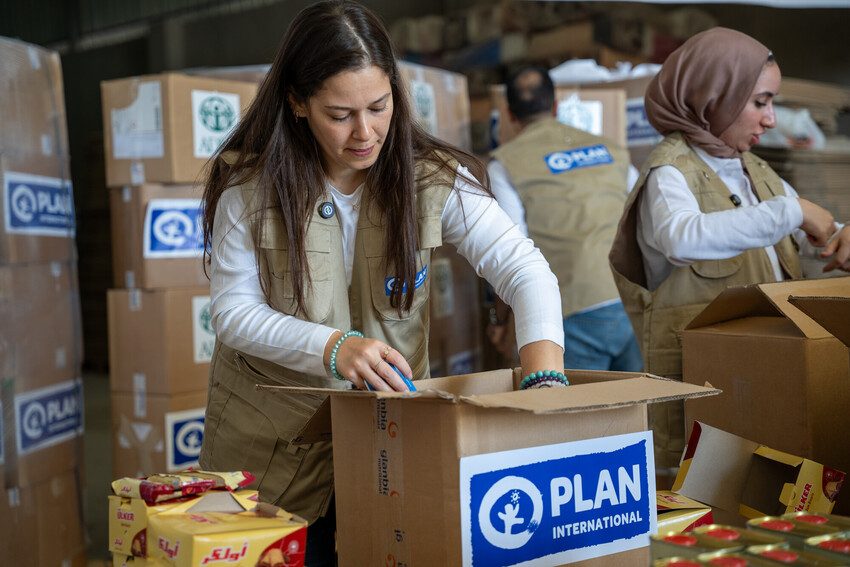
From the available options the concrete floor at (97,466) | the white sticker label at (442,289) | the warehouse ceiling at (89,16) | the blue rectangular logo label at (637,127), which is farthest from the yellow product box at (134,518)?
the warehouse ceiling at (89,16)

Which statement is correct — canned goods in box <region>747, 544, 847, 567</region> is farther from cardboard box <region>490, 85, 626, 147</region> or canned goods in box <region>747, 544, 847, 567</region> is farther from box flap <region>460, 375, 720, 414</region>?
cardboard box <region>490, 85, 626, 147</region>

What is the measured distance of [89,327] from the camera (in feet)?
27.8

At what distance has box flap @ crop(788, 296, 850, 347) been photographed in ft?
4.57

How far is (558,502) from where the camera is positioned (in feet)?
3.84

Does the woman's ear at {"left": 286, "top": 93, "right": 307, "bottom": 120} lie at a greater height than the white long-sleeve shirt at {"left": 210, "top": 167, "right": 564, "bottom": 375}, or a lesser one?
greater

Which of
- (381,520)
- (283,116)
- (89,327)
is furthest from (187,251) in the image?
(89,327)

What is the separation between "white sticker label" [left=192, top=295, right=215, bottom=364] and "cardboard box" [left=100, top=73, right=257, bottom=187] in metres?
0.43

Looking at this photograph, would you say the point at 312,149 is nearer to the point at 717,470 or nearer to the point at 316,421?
the point at 316,421

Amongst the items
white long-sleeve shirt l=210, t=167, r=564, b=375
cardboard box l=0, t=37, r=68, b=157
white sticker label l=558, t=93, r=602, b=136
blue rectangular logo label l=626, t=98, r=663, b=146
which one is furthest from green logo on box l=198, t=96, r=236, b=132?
white long-sleeve shirt l=210, t=167, r=564, b=375

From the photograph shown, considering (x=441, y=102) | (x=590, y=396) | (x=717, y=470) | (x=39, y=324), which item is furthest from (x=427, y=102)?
(x=590, y=396)

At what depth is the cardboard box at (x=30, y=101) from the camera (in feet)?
9.12

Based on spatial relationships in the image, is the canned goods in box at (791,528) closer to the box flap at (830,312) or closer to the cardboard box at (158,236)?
the box flap at (830,312)

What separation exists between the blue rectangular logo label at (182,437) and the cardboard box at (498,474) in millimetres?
2238

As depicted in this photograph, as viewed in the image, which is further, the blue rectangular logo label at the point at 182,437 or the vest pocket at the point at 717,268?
the blue rectangular logo label at the point at 182,437
